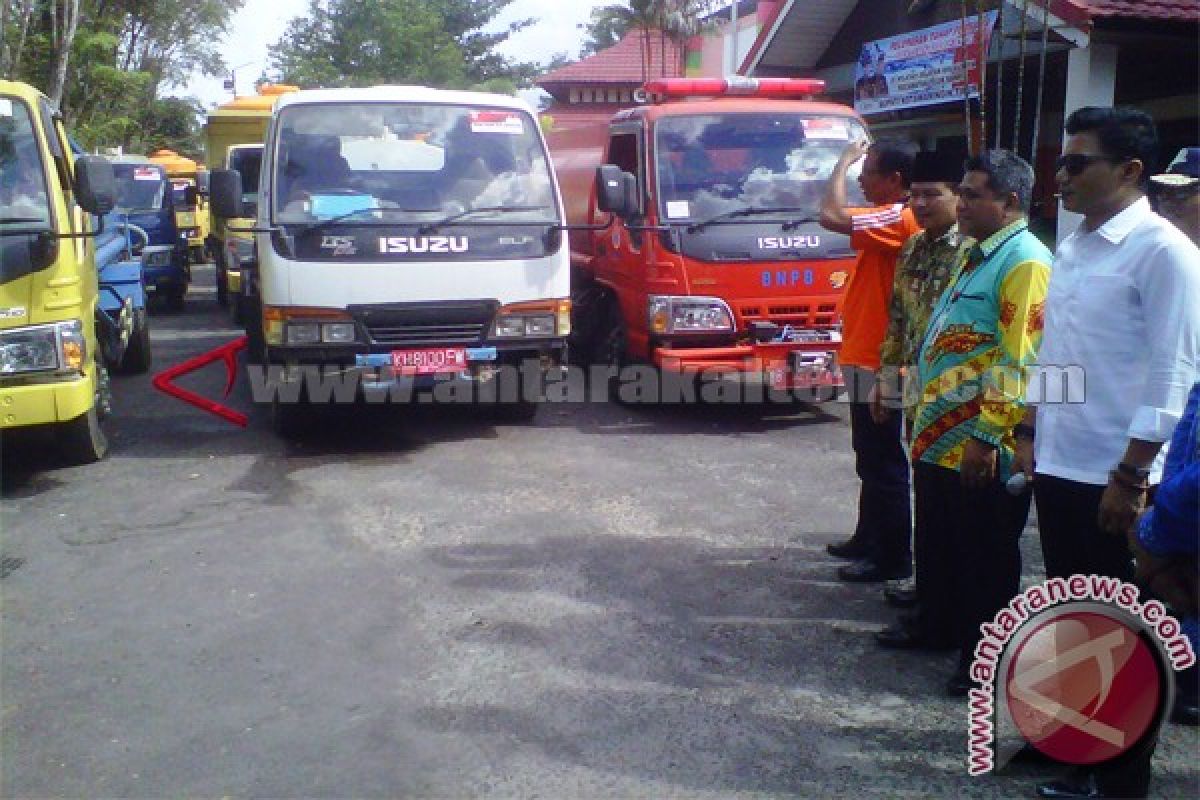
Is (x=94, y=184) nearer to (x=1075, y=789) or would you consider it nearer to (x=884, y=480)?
(x=884, y=480)

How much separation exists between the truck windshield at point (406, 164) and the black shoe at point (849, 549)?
2945 mm

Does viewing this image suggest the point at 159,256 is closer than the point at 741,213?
No

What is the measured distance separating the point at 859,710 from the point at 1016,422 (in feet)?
3.47

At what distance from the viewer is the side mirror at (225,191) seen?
A: 6.87 m

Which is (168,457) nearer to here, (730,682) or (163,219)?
(730,682)

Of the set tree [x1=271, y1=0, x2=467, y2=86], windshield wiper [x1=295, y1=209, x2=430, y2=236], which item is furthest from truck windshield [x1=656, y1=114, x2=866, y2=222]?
tree [x1=271, y1=0, x2=467, y2=86]

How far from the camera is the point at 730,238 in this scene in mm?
7281

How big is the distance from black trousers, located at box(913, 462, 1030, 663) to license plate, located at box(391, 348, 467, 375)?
341 cm

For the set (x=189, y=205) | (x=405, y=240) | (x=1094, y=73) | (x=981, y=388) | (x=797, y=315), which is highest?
(x=1094, y=73)

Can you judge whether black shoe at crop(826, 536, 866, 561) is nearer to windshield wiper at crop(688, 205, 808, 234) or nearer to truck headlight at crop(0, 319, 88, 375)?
windshield wiper at crop(688, 205, 808, 234)

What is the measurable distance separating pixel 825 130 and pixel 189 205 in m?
10.9

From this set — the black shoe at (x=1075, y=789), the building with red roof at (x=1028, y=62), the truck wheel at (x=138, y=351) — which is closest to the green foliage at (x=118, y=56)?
the truck wheel at (x=138, y=351)

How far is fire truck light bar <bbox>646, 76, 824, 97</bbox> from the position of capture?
26.5 feet

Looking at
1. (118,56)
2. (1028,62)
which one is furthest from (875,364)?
(118,56)
